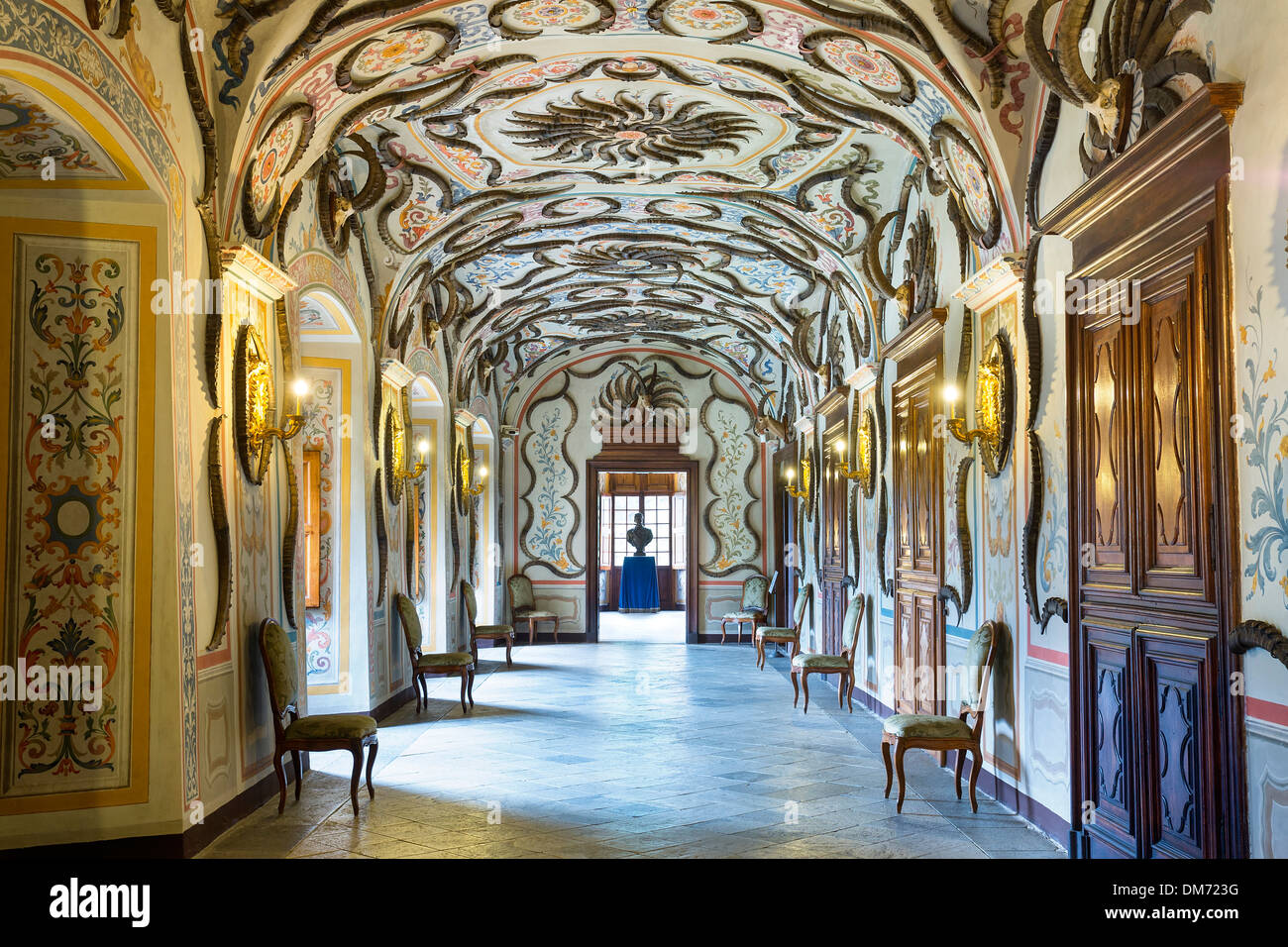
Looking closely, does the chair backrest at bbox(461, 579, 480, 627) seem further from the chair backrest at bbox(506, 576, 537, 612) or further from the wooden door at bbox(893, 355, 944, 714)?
the wooden door at bbox(893, 355, 944, 714)

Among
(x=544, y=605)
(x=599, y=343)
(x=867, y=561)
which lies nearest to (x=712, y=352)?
(x=599, y=343)

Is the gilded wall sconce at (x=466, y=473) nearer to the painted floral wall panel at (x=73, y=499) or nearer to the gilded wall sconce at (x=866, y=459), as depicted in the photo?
the gilded wall sconce at (x=866, y=459)

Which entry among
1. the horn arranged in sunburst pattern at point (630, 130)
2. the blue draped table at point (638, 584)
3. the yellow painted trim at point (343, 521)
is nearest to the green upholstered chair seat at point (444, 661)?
the yellow painted trim at point (343, 521)

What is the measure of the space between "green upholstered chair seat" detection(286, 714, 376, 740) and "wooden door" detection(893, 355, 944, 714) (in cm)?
389

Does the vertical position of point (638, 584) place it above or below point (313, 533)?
below

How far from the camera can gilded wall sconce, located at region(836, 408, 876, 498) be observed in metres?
9.95

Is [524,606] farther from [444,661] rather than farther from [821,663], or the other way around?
[821,663]

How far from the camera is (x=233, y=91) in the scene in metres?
5.53

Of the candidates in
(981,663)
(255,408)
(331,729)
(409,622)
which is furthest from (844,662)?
(255,408)

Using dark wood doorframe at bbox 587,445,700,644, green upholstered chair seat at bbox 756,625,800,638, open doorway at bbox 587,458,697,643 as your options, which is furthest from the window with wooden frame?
open doorway at bbox 587,458,697,643

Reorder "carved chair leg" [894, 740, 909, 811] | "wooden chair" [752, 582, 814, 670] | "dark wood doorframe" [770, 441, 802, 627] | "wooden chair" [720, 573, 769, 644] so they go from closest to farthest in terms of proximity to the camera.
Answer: "carved chair leg" [894, 740, 909, 811]
"wooden chair" [752, 582, 814, 670]
"dark wood doorframe" [770, 441, 802, 627]
"wooden chair" [720, 573, 769, 644]

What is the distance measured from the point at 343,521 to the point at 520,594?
793cm

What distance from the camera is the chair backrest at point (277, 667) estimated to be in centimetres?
602

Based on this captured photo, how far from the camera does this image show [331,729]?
5992 millimetres
